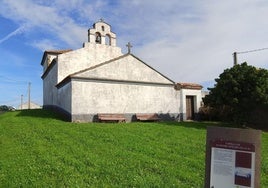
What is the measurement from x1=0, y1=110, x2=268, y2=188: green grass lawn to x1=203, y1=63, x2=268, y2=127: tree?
6764 millimetres

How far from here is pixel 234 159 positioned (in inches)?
171

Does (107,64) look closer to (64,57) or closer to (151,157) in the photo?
(64,57)

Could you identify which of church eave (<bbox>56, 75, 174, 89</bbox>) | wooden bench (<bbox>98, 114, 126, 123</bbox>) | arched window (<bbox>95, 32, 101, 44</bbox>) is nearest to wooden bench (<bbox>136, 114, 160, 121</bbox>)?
wooden bench (<bbox>98, 114, 126, 123</bbox>)

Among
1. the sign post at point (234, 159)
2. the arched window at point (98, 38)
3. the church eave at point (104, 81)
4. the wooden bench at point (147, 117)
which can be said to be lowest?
the wooden bench at point (147, 117)

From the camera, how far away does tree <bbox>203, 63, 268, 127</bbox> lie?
20.0 meters

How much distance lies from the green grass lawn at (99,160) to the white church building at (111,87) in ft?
20.9

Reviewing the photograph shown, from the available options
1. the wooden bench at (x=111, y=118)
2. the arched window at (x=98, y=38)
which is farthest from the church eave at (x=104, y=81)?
the arched window at (x=98, y=38)

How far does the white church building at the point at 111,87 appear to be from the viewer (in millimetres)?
20812

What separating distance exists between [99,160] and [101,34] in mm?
19289

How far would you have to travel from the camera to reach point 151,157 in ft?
32.8

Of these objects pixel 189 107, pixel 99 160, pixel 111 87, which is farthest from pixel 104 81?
pixel 99 160

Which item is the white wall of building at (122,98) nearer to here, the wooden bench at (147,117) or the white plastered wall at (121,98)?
the white plastered wall at (121,98)

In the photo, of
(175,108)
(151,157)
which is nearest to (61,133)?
(151,157)

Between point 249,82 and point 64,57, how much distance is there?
1512cm
